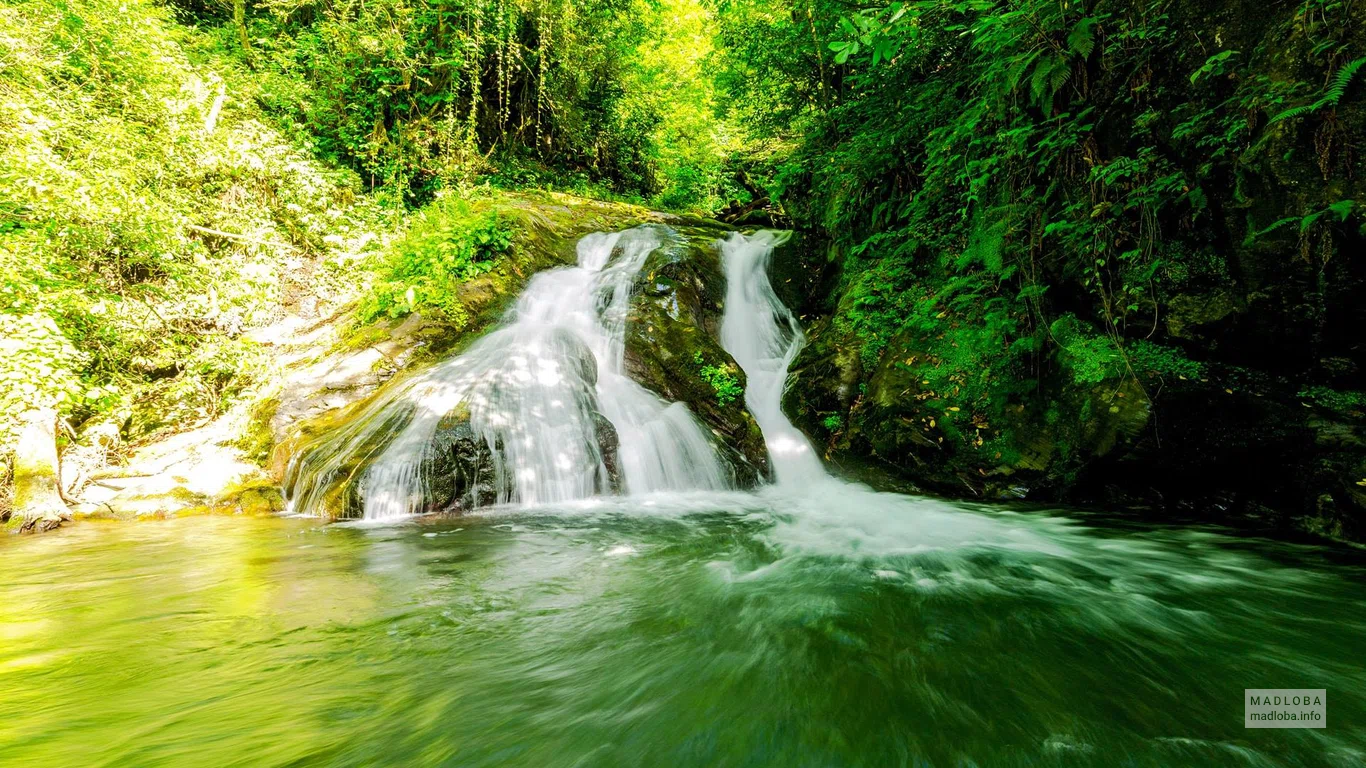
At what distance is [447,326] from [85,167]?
13.0 feet

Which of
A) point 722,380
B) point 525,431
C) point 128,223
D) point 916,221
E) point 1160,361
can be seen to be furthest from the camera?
point 722,380

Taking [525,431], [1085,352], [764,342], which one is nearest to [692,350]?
[764,342]

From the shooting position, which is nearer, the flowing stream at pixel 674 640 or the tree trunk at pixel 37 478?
the flowing stream at pixel 674 640

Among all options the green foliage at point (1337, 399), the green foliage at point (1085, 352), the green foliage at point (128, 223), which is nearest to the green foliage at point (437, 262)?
the green foliage at point (128, 223)

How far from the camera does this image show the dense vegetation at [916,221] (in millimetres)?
3439

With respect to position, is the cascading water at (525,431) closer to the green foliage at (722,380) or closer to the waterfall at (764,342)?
the green foliage at (722,380)

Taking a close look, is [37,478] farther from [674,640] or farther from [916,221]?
[916,221]

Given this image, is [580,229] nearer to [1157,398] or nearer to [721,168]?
[721,168]

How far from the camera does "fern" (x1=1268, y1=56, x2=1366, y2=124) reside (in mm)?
2861

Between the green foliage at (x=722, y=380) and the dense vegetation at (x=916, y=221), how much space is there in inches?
1.8

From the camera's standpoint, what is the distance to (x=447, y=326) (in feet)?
23.4

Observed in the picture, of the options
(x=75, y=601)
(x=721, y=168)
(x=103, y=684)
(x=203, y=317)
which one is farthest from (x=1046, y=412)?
(x=721, y=168)

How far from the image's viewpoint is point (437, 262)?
762 cm

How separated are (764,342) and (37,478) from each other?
843cm
